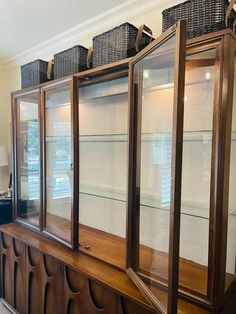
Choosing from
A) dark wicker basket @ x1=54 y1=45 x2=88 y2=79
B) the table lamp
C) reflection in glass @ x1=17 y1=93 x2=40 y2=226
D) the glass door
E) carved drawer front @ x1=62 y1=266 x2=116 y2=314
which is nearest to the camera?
carved drawer front @ x1=62 y1=266 x2=116 y2=314

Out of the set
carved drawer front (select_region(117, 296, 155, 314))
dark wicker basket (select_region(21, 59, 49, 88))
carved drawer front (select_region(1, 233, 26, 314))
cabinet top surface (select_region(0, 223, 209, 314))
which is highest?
dark wicker basket (select_region(21, 59, 49, 88))

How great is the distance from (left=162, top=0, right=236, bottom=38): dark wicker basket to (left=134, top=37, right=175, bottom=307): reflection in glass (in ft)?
0.78

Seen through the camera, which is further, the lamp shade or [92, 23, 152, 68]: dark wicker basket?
the lamp shade

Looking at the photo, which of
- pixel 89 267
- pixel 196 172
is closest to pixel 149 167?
pixel 196 172

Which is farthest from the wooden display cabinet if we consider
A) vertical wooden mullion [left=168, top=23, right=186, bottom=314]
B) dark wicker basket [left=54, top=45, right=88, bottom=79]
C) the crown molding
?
the crown molding

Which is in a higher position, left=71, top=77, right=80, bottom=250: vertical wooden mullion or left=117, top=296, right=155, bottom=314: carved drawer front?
left=71, top=77, right=80, bottom=250: vertical wooden mullion

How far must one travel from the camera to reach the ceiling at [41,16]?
2104mm

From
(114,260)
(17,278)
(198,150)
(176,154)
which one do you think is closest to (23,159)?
(17,278)

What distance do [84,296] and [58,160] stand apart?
1185 mm

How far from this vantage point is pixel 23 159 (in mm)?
2752

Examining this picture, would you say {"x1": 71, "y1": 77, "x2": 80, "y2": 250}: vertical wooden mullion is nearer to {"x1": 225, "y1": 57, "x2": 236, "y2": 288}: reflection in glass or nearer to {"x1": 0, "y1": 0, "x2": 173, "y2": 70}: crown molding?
{"x1": 0, "y1": 0, "x2": 173, "y2": 70}: crown molding

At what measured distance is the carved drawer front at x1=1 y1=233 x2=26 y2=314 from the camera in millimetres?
2301

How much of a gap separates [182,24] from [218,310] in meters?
1.36

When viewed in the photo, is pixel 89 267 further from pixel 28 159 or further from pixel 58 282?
pixel 28 159
